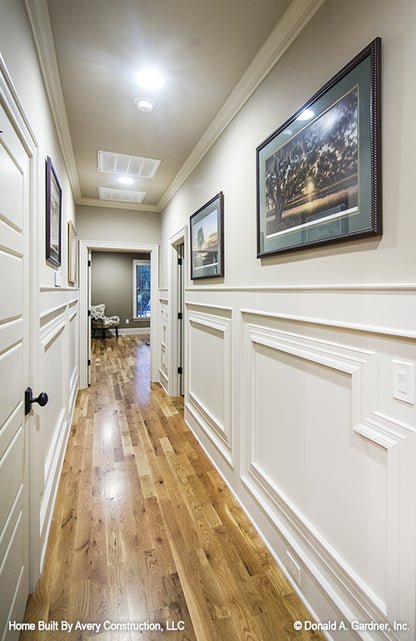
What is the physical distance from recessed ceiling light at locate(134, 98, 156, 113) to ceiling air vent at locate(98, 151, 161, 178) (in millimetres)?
828

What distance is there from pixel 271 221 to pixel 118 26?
1.16 meters

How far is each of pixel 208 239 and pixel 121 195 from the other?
2130 millimetres

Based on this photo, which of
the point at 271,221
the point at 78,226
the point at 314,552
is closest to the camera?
the point at 314,552

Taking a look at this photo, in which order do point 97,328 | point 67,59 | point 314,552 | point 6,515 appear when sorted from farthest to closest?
1. point 97,328
2. point 67,59
3. point 314,552
4. point 6,515

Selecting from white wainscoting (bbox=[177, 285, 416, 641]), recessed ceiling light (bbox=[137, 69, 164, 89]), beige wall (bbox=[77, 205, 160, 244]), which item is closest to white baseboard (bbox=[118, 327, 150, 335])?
beige wall (bbox=[77, 205, 160, 244])

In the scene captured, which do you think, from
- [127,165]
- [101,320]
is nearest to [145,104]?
[127,165]

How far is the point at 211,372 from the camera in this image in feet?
8.45

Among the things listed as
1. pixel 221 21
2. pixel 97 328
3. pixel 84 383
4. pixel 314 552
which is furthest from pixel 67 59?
pixel 97 328

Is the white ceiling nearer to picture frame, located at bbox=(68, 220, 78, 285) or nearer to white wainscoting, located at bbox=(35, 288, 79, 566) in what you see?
picture frame, located at bbox=(68, 220, 78, 285)

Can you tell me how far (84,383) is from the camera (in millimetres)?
4328

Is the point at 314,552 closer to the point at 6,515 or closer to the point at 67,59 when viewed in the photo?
the point at 6,515

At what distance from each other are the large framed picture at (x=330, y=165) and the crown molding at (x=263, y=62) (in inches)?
14.9

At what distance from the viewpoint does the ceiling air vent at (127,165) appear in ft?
9.73

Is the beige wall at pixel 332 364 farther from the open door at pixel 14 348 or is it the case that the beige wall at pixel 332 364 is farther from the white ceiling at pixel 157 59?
the open door at pixel 14 348
